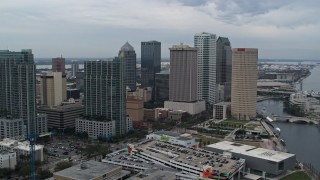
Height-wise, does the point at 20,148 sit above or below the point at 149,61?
below

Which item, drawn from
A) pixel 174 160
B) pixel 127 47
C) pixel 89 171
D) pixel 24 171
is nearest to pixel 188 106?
pixel 127 47

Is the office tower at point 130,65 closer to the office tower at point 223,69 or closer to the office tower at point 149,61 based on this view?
the office tower at point 149,61

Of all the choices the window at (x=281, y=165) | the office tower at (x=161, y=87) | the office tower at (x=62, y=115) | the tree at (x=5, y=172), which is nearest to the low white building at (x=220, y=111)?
the office tower at (x=161, y=87)

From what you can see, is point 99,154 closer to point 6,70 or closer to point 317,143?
point 6,70

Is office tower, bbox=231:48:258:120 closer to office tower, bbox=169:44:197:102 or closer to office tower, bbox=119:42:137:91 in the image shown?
office tower, bbox=169:44:197:102

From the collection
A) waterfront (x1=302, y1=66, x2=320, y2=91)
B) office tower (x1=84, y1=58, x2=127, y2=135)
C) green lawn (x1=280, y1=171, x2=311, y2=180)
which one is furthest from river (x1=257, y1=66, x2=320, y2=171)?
waterfront (x1=302, y1=66, x2=320, y2=91)

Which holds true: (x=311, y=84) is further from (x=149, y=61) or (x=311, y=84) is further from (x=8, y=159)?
(x=8, y=159)
